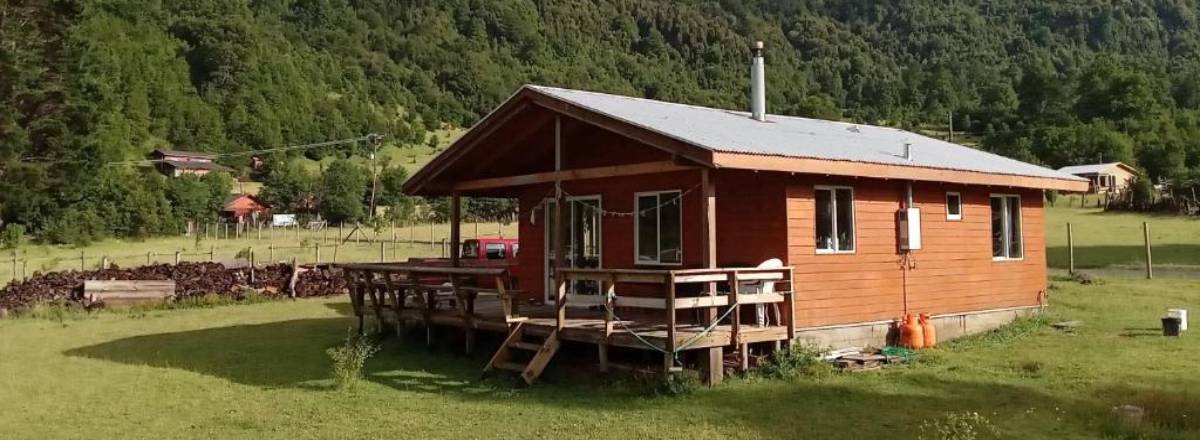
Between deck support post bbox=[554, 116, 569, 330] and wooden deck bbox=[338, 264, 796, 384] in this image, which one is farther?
deck support post bbox=[554, 116, 569, 330]

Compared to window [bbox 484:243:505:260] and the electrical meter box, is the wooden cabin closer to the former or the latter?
the electrical meter box

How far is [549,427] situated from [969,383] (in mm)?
5306

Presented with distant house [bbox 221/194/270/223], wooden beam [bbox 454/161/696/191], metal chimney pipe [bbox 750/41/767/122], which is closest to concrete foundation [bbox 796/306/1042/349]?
wooden beam [bbox 454/161/696/191]

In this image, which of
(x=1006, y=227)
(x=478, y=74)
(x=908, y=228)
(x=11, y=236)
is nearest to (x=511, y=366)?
(x=908, y=228)

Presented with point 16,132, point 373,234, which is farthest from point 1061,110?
point 16,132

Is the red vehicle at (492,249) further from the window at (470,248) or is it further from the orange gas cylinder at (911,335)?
the orange gas cylinder at (911,335)

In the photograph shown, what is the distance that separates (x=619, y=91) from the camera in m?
143

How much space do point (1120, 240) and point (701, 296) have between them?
31223 millimetres

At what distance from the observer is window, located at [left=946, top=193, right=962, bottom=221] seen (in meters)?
14.9

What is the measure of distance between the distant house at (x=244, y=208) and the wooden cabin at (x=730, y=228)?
214 feet

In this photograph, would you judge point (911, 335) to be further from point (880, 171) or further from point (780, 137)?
point (780, 137)

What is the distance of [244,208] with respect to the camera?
78812 millimetres

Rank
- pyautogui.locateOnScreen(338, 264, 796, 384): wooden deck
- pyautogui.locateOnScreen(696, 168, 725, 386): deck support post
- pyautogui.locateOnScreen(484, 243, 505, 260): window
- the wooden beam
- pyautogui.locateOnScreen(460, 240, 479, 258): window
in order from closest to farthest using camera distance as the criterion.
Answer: pyautogui.locateOnScreen(338, 264, 796, 384): wooden deck < pyautogui.locateOnScreen(696, 168, 725, 386): deck support post < the wooden beam < pyautogui.locateOnScreen(484, 243, 505, 260): window < pyautogui.locateOnScreen(460, 240, 479, 258): window

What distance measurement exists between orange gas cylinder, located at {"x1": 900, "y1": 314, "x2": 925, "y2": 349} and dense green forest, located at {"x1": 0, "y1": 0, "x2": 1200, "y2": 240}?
45.3 m
